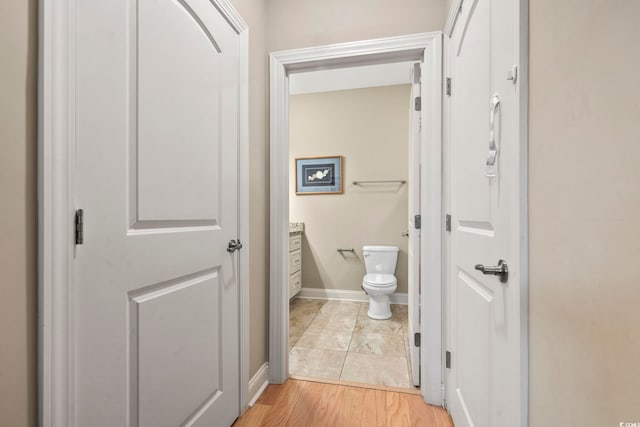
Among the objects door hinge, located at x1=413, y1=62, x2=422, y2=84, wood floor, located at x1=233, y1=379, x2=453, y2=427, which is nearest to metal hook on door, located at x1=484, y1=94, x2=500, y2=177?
Result: door hinge, located at x1=413, y1=62, x2=422, y2=84

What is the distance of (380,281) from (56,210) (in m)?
2.55

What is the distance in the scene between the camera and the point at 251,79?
63.9 inches

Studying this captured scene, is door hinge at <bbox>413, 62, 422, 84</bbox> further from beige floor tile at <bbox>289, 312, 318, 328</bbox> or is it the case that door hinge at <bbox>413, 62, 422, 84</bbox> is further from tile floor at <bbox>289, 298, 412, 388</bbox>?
beige floor tile at <bbox>289, 312, 318, 328</bbox>

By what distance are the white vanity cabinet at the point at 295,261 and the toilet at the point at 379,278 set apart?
775 millimetres

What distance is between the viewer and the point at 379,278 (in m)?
2.95

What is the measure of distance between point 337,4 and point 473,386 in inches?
81.2

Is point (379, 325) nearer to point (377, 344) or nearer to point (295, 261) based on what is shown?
point (377, 344)

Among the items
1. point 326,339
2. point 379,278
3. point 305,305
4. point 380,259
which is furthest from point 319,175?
point 326,339

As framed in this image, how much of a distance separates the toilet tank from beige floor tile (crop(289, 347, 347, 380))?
47.7 inches

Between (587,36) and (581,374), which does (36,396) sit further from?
(587,36)

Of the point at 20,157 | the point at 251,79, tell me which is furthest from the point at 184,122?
the point at 251,79

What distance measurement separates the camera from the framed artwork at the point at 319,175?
3.57 m

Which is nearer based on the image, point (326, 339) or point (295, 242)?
point (326, 339)

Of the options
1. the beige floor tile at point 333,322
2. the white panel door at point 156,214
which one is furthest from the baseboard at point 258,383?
the beige floor tile at point 333,322
